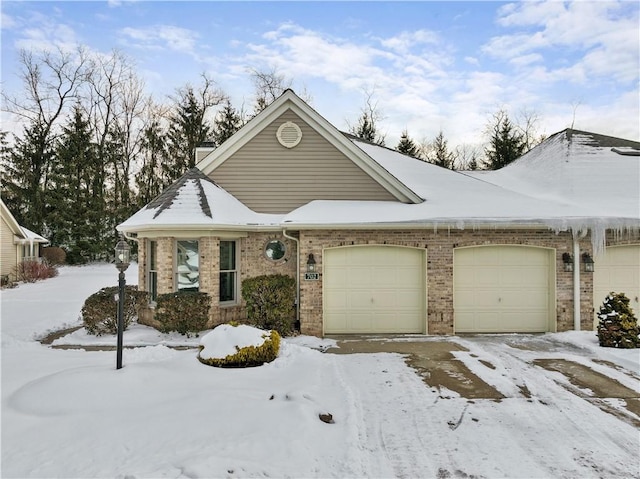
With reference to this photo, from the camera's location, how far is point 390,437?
3.96 m

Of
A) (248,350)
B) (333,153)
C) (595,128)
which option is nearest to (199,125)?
(333,153)

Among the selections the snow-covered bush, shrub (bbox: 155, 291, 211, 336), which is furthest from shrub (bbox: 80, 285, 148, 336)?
the snow-covered bush

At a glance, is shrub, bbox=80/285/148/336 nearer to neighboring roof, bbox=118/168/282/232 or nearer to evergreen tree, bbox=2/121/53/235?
neighboring roof, bbox=118/168/282/232

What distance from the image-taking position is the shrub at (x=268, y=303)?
8.27 meters

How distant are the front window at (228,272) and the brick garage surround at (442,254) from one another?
1945 mm

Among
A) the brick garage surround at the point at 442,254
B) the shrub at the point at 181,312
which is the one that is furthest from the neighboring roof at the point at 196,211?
the shrub at the point at 181,312

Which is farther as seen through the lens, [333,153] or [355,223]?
[333,153]

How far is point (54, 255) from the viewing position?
85.4 ft

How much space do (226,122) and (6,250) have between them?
1646cm

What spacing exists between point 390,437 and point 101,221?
29.4m

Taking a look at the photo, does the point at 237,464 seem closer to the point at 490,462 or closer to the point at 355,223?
the point at 490,462

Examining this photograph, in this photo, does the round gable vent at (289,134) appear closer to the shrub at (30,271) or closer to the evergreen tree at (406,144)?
the shrub at (30,271)

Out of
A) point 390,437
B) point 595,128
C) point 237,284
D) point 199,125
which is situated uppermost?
point 199,125

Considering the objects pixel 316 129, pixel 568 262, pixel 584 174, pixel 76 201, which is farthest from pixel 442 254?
pixel 76 201
